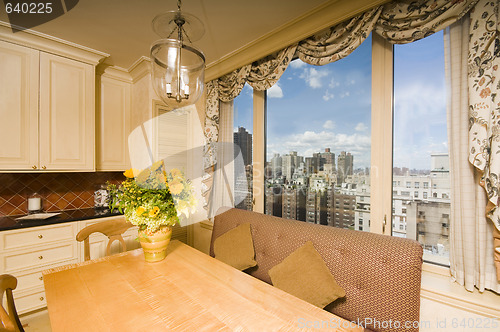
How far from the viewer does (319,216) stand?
204cm

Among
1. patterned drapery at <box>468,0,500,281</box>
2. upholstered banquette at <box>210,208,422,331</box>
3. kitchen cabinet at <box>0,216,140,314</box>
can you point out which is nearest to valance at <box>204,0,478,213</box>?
patterned drapery at <box>468,0,500,281</box>

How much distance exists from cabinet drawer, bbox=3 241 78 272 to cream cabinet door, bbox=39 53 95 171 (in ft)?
2.71

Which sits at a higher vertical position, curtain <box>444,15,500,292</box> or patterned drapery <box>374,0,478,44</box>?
patterned drapery <box>374,0,478,44</box>

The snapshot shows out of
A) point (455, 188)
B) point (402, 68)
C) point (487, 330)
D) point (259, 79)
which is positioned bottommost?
point (487, 330)

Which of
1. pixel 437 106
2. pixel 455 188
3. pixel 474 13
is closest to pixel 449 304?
pixel 455 188

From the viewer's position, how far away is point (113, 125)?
116 inches

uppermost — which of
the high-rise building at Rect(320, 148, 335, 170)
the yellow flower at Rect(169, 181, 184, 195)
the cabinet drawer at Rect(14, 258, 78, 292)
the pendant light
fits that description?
the pendant light

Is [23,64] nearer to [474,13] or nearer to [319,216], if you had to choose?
[319,216]

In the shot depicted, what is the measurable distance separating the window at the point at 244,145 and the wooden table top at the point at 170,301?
52.3 inches

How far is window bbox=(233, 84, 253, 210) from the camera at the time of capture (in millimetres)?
2670

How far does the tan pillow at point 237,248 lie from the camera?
1.72m

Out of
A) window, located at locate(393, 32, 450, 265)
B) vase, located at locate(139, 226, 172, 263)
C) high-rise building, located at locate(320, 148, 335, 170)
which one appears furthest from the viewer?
high-rise building, located at locate(320, 148, 335, 170)

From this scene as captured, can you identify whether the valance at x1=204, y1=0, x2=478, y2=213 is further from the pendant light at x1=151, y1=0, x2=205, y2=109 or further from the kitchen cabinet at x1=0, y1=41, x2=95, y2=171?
the kitchen cabinet at x1=0, y1=41, x2=95, y2=171

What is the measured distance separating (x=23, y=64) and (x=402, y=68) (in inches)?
132
